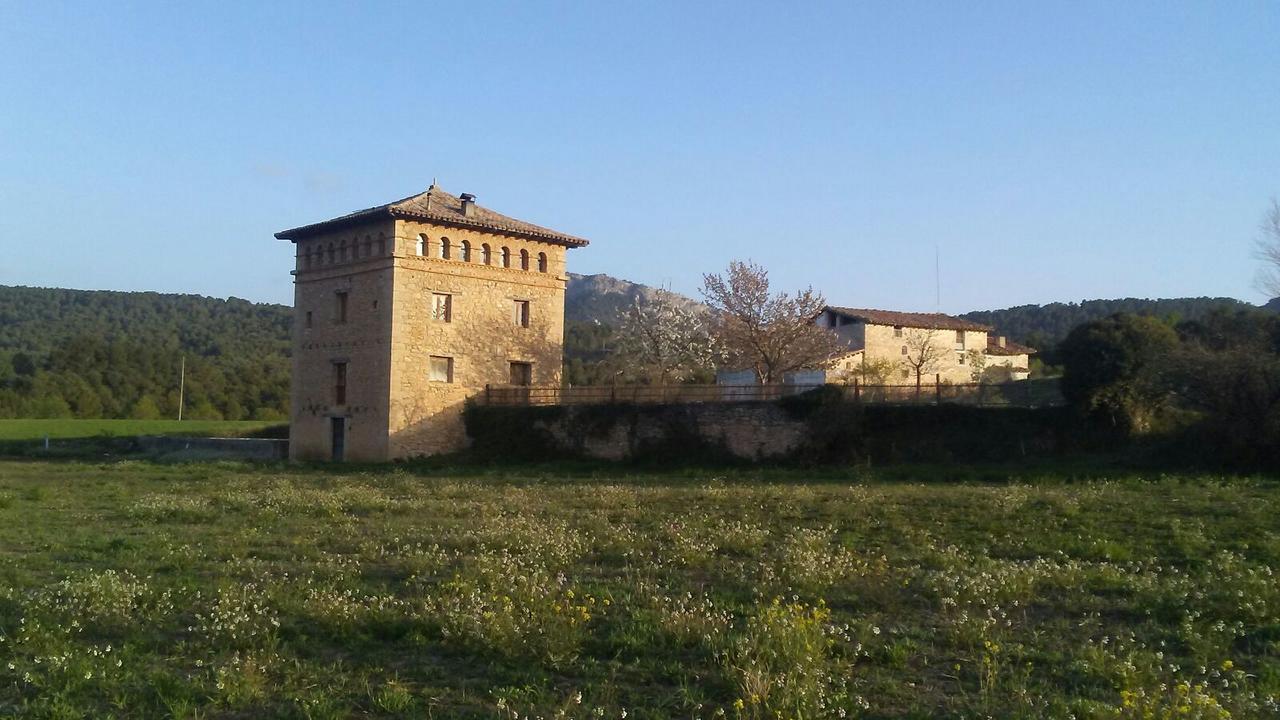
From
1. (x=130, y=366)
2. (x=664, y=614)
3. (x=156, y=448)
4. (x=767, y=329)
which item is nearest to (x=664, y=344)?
(x=767, y=329)

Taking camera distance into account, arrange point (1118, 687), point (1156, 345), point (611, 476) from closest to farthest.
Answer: point (1118, 687), point (1156, 345), point (611, 476)

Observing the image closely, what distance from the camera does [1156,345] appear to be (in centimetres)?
2528

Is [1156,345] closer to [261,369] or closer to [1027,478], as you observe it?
[1027,478]

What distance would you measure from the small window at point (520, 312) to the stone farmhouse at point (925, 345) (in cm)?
1914

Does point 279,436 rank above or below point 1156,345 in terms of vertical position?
below

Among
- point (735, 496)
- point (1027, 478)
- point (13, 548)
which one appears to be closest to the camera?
point (13, 548)

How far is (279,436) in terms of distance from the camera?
49844mm

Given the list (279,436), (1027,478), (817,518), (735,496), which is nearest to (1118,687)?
(817,518)

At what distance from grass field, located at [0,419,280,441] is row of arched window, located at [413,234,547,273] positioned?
70.3 feet

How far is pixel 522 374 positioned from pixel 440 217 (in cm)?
753

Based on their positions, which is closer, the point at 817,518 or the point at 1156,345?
the point at 817,518

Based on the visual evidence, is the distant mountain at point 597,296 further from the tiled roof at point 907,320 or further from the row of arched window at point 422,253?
the row of arched window at point 422,253

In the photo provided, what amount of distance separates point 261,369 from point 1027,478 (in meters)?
77.2

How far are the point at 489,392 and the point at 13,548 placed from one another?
24283 millimetres
